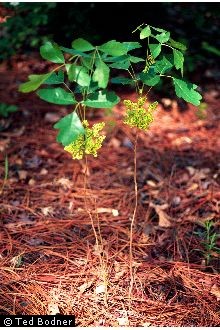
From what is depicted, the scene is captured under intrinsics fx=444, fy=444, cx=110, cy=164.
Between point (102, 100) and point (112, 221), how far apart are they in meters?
0.95

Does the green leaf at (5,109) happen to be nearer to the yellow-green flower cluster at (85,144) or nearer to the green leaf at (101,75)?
the yellow-green flower cluster at (85,144)

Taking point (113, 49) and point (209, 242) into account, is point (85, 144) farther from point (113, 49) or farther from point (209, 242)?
point (209, 242)

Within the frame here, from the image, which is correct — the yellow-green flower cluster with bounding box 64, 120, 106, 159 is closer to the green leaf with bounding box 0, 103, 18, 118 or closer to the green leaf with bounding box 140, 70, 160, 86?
the green leaf with bounding box 140, 70, 160, 86

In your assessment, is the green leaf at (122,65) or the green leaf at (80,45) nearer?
the green leaf at (80,45)

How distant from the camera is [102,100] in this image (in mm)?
1412

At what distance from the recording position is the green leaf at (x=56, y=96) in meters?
1.35

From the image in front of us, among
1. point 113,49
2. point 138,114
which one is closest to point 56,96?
point 113,49

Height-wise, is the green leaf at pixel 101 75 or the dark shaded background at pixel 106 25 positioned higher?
the green leaf at pixel 101 75

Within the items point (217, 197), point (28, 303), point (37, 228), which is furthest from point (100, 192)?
point (28, 303)

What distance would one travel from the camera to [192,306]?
5.75ft

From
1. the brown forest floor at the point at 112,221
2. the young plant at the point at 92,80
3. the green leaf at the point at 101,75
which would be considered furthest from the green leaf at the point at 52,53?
the brown forest floor at the point at 112,221

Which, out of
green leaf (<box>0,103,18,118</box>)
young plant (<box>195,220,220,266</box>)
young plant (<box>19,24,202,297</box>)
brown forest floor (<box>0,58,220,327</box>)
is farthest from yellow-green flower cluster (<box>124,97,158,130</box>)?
green leaf (<box>0,103,18,118</box>)

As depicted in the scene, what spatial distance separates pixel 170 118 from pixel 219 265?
1449mm

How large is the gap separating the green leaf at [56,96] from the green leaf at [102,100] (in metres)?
0.05
